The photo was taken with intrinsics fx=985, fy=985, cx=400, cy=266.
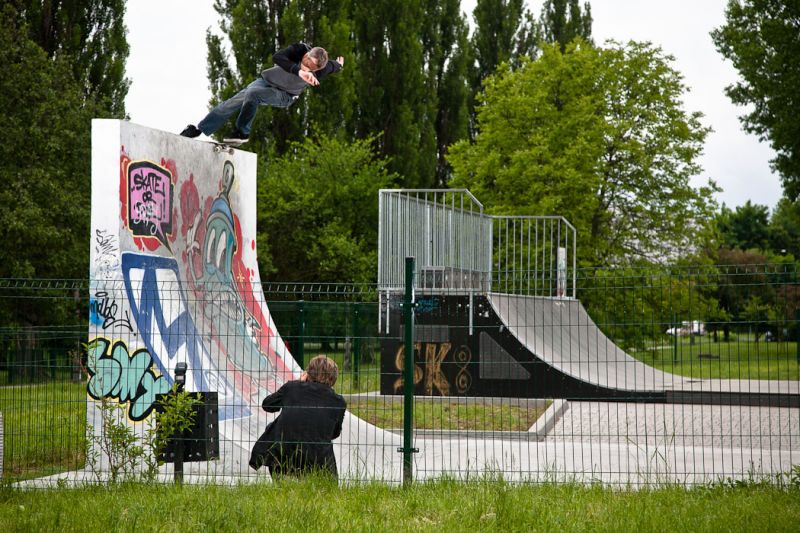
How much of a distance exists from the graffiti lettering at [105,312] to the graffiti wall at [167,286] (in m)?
0.01

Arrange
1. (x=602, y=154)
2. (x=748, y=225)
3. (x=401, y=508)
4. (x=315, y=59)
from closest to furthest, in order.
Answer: (x=401, y=508)
(x=315, y=59)
(x=602, y=154)
(x=748, y=225)

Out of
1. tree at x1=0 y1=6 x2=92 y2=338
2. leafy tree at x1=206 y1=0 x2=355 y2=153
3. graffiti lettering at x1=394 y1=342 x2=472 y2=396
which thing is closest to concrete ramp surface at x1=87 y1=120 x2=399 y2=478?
graffiti lettering at x1=394 y1=342 x2=472 y2=396

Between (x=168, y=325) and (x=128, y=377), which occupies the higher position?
(x=168, y=325)

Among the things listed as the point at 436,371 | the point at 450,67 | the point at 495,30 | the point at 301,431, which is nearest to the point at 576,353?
the point at 436,371

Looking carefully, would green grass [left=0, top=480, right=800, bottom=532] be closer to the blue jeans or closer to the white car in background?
the white car in background

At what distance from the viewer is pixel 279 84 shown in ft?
38.6

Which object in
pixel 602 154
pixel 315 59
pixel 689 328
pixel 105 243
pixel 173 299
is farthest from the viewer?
pixel 602 154

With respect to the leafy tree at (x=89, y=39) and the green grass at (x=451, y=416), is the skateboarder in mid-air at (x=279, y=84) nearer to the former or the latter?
the green grass at (x=451, y=416)

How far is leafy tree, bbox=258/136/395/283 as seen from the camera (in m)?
33.9

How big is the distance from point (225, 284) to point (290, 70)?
3.18 metres

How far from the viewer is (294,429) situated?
8023mm

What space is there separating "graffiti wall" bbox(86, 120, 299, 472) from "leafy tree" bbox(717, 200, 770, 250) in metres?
87.1

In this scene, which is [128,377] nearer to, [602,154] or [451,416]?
[451,416]

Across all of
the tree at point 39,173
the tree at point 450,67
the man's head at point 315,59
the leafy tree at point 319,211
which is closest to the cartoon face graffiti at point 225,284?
the man's head at point 315,59
